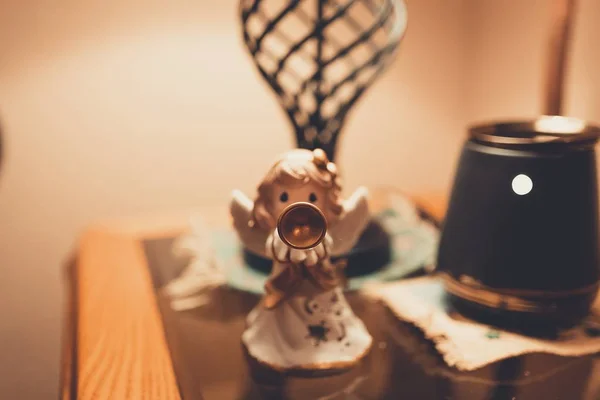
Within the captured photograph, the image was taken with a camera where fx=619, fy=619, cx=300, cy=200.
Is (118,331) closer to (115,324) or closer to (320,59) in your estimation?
A: (115,324)

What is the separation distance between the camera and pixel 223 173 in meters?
1.06

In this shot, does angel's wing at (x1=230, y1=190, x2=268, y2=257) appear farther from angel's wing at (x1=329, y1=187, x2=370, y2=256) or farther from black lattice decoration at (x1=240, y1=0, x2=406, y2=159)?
black lattice decoration at (x1=240, y1=0, x2=406, y2=159)

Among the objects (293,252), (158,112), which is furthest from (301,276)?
(158,112)

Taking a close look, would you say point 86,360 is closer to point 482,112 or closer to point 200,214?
point 200,214

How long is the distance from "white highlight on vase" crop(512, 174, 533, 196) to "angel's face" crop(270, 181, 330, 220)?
0.17 meters

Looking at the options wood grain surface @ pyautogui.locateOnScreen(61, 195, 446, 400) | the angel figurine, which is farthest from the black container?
wood grain surface @ pyautogui.locateOnScreen(61, 195, 446, 400)

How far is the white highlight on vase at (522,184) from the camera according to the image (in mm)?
542

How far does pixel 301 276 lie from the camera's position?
1.74ft

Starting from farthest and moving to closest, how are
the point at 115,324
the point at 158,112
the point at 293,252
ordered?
1. the point at 158,112
2. the point at 115,324
3. the point at 293,252

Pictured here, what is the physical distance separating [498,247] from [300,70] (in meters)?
0.55

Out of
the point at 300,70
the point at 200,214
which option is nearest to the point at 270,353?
the point at 200,214

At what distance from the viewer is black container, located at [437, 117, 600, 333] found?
1.77 feet

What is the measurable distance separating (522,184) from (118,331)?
402mm

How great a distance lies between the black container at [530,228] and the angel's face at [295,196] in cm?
15
